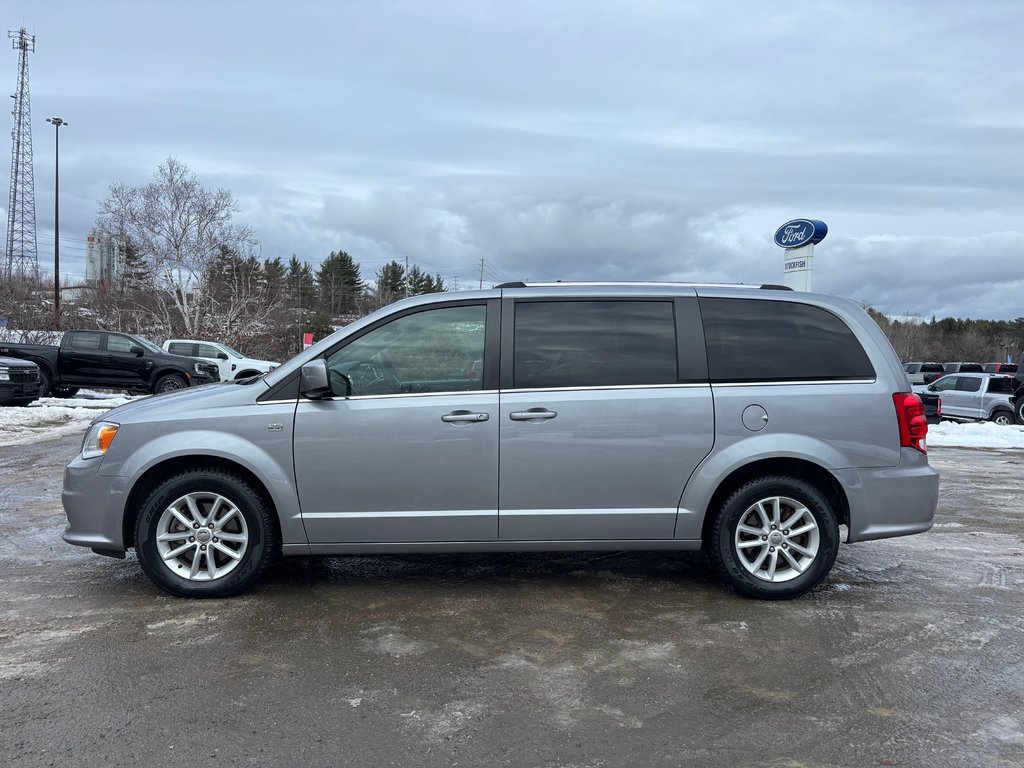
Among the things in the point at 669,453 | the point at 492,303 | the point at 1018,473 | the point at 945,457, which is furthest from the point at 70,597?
the point at 945,457

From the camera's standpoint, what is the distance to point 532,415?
4688 mm

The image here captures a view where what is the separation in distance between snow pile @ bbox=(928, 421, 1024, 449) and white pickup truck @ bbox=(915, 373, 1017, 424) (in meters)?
3.98

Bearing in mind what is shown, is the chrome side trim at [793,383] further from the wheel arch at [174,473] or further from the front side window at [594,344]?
the wheel arch at [174,473]

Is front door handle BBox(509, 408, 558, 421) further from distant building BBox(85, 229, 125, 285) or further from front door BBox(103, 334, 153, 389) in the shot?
distant building BBox(85, 229, 125, 285)

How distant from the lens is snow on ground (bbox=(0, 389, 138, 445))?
44.0 ft

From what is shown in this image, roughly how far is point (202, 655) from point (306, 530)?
3.12 feet

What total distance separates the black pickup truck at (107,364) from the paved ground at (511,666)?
14.5m

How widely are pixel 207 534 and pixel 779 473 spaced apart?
11.4 feet

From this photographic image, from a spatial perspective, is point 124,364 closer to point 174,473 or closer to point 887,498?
point 174,473

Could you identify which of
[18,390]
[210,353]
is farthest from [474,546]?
[210,353]

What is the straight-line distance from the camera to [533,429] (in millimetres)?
4688

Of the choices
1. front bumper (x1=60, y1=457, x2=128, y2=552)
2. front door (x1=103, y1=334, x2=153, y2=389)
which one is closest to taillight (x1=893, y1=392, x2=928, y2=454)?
front bumper (x1=60, y1=457, x2=128, y2=552)

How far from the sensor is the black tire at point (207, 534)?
15.4ft

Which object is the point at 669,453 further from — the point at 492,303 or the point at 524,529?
the point at 492,303
